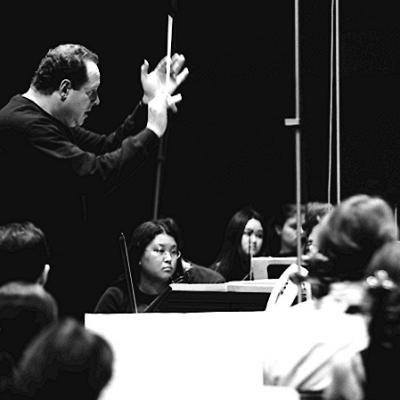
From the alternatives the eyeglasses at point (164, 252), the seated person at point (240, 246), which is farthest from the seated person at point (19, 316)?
the seated person at point (240, 246)

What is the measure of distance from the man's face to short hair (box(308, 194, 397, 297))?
1208 mm

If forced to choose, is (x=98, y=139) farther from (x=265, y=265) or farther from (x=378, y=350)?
(x=378, y=350)

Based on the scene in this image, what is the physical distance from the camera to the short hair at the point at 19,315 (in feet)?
6.32

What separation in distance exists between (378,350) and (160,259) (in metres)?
2.81

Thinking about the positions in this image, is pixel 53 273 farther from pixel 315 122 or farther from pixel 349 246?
pixel 315 122

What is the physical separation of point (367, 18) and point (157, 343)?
6.96ft

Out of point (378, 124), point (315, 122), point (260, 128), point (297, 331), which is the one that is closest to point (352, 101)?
point (378, 124)

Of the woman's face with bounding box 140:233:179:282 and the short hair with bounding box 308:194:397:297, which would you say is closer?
the short hair with bounding box 308:194:397:297

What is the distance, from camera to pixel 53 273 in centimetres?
268

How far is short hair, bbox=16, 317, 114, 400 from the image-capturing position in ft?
5.07

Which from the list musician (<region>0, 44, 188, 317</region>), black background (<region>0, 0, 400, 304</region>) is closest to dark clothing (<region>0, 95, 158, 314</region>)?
musician (<region>0, 44, 188, 317</region>)

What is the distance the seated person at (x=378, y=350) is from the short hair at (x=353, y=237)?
11 centimetres

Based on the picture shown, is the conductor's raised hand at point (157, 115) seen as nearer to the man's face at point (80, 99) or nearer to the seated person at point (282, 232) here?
the man's face at point (80, 99)

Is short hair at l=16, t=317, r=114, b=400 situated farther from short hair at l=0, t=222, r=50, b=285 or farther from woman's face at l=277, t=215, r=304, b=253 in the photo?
woman's face at l=277, t=215, r=304, b=253
